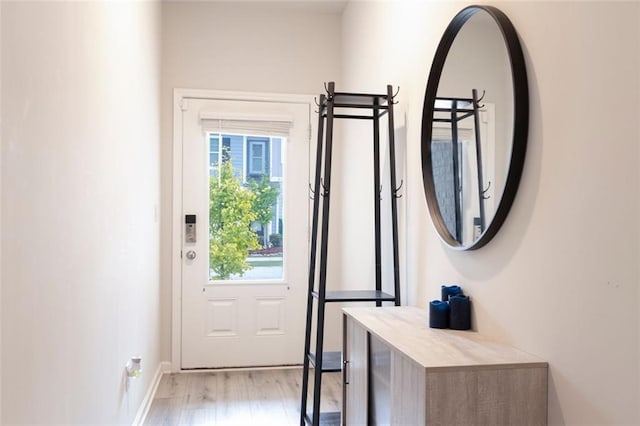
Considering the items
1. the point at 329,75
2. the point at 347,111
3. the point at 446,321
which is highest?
the point at 329,75

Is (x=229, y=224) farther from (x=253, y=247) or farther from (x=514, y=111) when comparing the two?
(x=514, y=111)

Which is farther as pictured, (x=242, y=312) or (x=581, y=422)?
(x=242, y=312)

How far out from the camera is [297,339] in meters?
4.21

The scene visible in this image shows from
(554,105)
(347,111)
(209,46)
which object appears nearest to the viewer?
(554,105)

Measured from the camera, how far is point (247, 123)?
4.13 meters

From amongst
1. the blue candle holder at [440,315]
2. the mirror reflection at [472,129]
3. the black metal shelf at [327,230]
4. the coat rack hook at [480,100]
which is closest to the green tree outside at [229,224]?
the black metal shelf at [327,230]

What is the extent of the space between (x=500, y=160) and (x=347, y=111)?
6.94 feet

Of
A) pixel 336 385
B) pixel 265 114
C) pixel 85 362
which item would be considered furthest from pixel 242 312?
pixel 85 362

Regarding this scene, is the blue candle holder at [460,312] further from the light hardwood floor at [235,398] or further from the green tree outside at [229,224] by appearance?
the green tree outside at [229,224]

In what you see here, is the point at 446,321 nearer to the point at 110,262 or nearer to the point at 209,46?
the point at 110,262

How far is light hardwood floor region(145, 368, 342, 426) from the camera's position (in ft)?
10.3

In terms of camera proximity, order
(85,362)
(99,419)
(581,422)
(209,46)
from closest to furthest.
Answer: (581,422), (85,362), (99,419), (209,46)

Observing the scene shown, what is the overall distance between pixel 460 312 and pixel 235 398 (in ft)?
6.76

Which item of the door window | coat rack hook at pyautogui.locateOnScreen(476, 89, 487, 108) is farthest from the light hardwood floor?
coat rack hook at pyautogui.locateOnScreen(476, 89, 487, 108)
